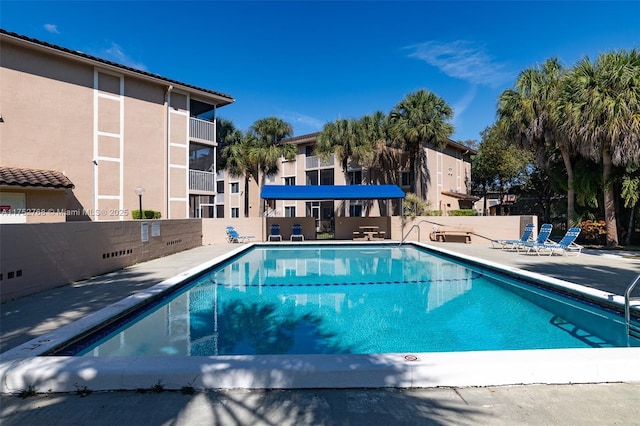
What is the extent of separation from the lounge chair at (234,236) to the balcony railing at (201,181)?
306 cm

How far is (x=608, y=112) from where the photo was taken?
575 inches

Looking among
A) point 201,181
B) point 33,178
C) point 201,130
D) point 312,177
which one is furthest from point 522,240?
point 312,177

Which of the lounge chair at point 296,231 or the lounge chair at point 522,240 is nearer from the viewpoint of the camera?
the lounge chair at point 522,240

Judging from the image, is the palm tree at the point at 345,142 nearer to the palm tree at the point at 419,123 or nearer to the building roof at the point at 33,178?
the palm tree at the point at 419,123

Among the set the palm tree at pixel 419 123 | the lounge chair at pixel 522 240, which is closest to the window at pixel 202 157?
the palm tree at pixel 419 123

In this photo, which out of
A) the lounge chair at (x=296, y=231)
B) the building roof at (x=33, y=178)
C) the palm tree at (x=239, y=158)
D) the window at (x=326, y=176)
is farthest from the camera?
the window at (x=326, y=176)

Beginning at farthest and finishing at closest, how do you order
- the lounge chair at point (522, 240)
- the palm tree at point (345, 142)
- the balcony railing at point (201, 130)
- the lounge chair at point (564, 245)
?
the palm tree at point (345, 142)
the balcony railing at point (201, 130)
the lounge chair at point (522, 240)
the lounge chair at point (564, 245)

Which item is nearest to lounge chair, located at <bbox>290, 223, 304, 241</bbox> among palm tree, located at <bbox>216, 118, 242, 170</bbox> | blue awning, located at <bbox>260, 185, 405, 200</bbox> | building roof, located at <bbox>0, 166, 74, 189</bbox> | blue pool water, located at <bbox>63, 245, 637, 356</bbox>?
blue awning, located at <bbox>260, 185, 405, 200</bbox>

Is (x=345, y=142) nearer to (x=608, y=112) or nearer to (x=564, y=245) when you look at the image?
(x=608, y=112)

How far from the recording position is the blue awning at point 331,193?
799 inches

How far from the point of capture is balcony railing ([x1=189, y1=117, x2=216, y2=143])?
21.3 meters

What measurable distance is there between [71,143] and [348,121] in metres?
17.0

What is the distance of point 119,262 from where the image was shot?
10.7 m

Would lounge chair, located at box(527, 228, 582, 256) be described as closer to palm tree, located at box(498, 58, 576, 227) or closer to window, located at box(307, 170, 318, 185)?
palm tree, located at box(498, 58, 576, 227)
